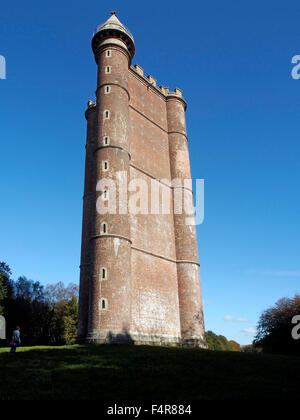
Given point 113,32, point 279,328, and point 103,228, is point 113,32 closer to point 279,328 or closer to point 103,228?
point 103,228

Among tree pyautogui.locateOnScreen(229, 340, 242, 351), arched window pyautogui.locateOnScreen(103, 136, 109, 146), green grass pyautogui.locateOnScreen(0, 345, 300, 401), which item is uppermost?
arched window pyautogui.locateOnScreen(103, 136, 109, 146)

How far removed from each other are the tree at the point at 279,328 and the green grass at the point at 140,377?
54.1 ft

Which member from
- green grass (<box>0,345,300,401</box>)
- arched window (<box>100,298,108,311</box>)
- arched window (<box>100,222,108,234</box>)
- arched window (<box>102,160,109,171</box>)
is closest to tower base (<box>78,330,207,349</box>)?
arched window (<box>100,298,108,311</box>)

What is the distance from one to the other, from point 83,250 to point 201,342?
1051 centimetres

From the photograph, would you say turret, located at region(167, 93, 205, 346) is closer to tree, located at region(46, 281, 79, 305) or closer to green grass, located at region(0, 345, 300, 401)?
green grass, located at region(0, 345, 300, 401)

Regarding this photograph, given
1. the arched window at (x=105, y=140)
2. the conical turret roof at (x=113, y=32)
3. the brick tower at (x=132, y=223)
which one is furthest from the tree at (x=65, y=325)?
the conical turret roof at (x=113, y=32)

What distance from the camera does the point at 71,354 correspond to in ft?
48.6

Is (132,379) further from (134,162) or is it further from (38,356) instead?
(134,162)

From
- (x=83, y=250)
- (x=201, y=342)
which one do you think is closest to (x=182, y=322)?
(x=201, y=342)

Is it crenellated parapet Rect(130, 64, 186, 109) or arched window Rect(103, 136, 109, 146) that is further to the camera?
crenellated parapet Rect(130, 64, 186, 109)

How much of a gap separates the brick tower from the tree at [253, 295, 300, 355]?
8656 millimetres

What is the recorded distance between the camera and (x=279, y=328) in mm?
30922

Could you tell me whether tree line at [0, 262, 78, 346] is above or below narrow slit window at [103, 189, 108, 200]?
below

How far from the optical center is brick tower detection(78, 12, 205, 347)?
21.1 meters
